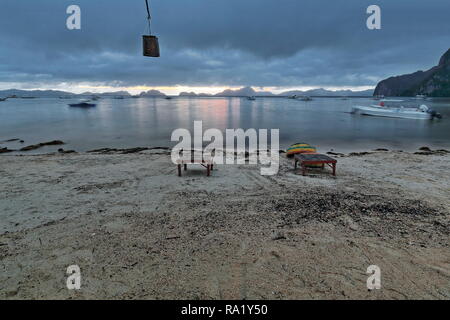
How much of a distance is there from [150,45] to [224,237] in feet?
14.3

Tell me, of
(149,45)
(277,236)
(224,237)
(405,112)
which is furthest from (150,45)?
(405,112)

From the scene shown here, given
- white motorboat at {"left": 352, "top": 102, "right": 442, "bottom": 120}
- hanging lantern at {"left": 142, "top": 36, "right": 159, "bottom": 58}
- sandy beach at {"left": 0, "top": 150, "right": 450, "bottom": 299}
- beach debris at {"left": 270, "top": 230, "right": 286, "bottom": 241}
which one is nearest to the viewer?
sandy beach at {"left": 0, "top": 150, "right": 450, "bottom": 299}

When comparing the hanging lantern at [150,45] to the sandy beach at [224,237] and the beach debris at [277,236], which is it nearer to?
the sandy beach at [224,237]

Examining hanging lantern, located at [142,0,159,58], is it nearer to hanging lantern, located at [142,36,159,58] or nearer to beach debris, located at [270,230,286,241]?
hanging lantern, located at [142,36,159,58]

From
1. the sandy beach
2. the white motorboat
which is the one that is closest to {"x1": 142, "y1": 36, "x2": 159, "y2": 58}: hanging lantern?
the sandy beach

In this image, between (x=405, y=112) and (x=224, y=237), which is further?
(x=405, y=112)

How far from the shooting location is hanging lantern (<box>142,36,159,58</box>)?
16.6 ft

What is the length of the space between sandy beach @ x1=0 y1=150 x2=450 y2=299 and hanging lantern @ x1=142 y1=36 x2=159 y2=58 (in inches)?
145

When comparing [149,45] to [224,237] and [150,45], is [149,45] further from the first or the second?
[224,237]

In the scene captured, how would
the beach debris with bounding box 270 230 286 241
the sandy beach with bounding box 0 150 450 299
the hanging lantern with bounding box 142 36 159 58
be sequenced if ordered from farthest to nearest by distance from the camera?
the hanging lantern with bounding box 142 36 159 58
the beach debris with bounding box 270 230 286 241
the sandy beach with bounding box 0 150 450 299

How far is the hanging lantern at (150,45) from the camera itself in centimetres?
507

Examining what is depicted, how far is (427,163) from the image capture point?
35.9 ft

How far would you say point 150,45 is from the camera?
5.11m

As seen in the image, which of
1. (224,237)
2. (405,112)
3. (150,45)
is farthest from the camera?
(405,112)
